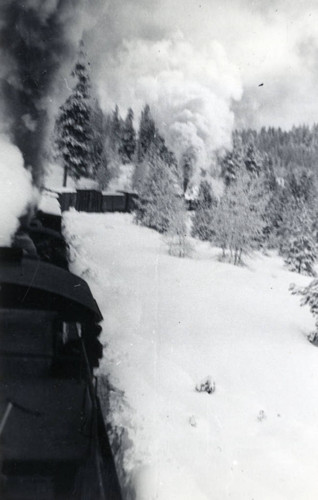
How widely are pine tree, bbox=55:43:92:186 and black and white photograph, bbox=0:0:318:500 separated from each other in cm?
4

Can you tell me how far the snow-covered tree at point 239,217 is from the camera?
14.1 m

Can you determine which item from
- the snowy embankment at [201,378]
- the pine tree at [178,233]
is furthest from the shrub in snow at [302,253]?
the snowy embankment at [201,378]

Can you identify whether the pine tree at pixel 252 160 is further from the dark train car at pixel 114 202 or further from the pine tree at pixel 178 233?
the dark train car at pixel 114 202

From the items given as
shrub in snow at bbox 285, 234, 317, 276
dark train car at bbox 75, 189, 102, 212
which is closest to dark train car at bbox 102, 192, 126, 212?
dark train car at bbox 75, 189, 102, 212

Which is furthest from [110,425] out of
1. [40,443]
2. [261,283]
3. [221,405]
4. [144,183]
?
[144,183]

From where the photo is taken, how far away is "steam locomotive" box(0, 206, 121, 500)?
321 cm

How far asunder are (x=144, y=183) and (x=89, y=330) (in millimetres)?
9564

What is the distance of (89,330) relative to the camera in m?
4.10

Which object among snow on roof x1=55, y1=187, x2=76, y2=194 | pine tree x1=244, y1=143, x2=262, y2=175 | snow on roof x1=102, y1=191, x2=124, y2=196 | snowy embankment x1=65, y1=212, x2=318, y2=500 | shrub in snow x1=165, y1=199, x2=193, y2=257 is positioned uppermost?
pine tree x1=244, y1=143, x2=262, y2=175

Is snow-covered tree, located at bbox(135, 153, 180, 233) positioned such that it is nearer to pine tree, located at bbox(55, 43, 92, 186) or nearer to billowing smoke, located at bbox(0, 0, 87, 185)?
pine tree, located at bbox(55, 43, 92, 186)

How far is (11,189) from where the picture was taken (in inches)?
194

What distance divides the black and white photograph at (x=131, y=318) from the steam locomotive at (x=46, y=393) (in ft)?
0.04

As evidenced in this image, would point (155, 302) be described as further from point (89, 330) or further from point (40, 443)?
point (40, 443)

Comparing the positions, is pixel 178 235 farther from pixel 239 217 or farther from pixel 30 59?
pixel 30 59
